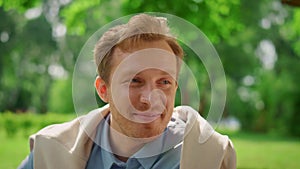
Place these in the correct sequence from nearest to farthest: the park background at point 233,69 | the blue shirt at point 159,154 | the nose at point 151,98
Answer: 1. the nose at point 151,98
2. the blue shirt at point 159,154
3. the park background at point 233,69

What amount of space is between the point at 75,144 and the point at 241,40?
20081 millimetres

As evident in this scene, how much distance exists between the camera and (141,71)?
1.17 meters

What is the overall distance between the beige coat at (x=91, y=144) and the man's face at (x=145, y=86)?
8cm

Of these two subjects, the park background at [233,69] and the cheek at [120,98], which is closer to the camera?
the cheek at [120,98]

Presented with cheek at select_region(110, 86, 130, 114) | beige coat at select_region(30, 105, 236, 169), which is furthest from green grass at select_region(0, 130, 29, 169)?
cheek at select_region(110, 86, 130, 114)

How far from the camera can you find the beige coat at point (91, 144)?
119 centimetres

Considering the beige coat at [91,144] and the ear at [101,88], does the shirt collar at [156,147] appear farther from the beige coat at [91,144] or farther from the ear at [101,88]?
the ear at [101,88]

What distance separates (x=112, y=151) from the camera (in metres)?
1.31

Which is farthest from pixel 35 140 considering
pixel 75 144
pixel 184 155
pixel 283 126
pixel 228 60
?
pixel 228 60

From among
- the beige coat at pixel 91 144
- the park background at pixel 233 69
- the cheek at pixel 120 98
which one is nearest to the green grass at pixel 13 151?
the park background at pixel 233 69

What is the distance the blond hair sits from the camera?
3.92 feet

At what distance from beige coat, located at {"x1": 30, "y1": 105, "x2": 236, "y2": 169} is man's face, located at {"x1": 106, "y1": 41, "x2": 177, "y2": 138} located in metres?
0.08

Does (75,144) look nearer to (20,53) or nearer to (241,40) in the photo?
(241,40)

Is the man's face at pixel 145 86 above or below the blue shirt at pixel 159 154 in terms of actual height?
above
